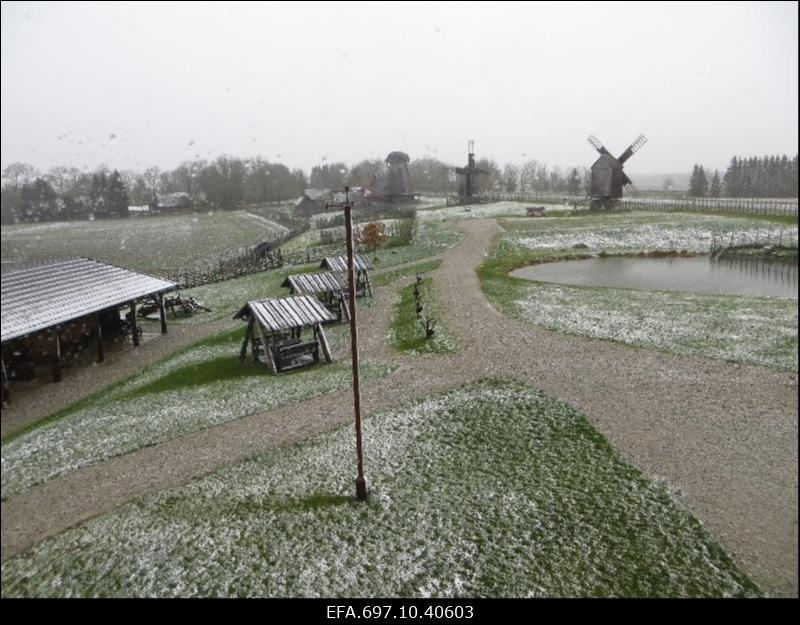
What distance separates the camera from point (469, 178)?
7650 centimetres

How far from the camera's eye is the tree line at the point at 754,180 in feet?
40.7

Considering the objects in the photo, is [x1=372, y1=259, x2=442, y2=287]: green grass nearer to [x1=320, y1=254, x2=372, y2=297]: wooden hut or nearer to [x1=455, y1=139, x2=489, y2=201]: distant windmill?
[x1=320, y1=254, x2=372, y2=297]: wooden hut

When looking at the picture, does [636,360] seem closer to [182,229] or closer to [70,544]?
[182,229]

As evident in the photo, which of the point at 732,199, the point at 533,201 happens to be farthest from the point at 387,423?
the point at 533,201

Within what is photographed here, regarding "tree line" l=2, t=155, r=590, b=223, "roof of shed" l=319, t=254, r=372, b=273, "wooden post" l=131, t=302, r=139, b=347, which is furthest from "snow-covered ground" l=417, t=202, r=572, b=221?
"wooden post" l=131, t=302, r=139, b=347

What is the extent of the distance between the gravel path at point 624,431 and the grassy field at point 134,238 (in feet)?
8.29

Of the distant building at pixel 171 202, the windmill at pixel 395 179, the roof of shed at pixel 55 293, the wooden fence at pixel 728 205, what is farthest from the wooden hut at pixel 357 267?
the windmill at pixel 395 179

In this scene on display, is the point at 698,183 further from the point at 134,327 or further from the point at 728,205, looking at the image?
the point at 134,327

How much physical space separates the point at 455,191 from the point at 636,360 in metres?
75.2

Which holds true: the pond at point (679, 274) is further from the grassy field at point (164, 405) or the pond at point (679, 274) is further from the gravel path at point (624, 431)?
the grassy field at point (164, 405)

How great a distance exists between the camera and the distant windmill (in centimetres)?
7594

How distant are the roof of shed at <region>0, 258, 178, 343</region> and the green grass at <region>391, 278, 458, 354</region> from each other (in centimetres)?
914

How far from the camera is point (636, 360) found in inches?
616

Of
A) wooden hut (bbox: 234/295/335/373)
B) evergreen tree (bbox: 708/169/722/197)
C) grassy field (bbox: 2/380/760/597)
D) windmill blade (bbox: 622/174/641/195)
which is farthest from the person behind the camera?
windmill blade (bbox: 622/174/641/195)
